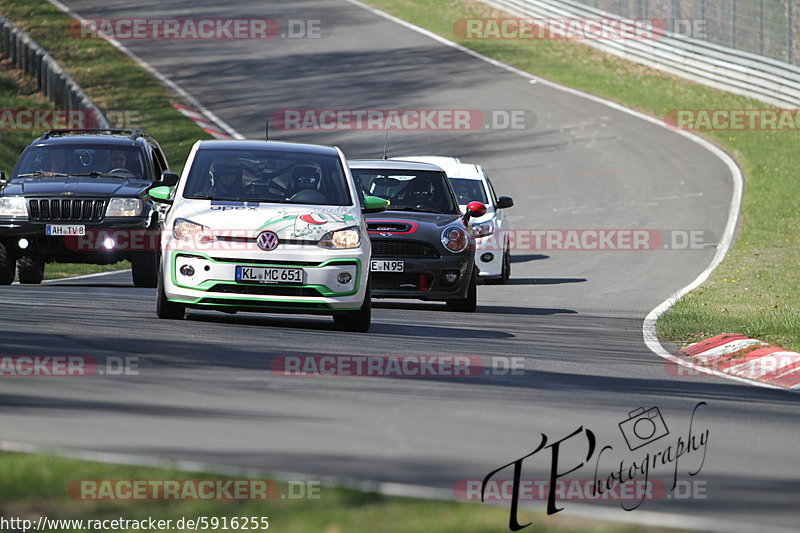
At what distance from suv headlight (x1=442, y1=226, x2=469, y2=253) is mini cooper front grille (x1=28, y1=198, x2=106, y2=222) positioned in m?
4.22

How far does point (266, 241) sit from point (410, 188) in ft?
16.6

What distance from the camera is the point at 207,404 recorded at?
8195 mm

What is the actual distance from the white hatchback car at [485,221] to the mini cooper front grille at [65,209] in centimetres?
462

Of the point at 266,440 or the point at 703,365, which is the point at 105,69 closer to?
the point at 703,365

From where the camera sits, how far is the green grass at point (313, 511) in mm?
5430

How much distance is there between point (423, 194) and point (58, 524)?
11.9 metres

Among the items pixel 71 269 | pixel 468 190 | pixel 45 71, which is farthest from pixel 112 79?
pixel 468 190

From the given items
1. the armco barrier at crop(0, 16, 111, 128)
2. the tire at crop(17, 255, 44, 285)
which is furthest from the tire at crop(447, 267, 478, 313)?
the armco barrier at crop(0, 16, 111, 128)

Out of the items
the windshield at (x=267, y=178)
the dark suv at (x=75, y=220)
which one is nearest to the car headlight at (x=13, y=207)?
the dark suv at (x=75, y=220)

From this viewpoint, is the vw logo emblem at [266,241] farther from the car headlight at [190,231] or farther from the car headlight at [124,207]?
the car headlight at [124,207]

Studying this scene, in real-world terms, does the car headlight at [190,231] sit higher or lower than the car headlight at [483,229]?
higher

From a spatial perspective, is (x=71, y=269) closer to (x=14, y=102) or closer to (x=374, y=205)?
(x=374, y=205)

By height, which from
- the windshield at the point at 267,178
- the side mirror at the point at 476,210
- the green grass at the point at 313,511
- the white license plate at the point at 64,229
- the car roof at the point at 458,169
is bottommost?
the car roof at the point at 458,169

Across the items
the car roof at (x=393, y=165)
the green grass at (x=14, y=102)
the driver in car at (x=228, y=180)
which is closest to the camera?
the driver in car at (x=228, y=180)
